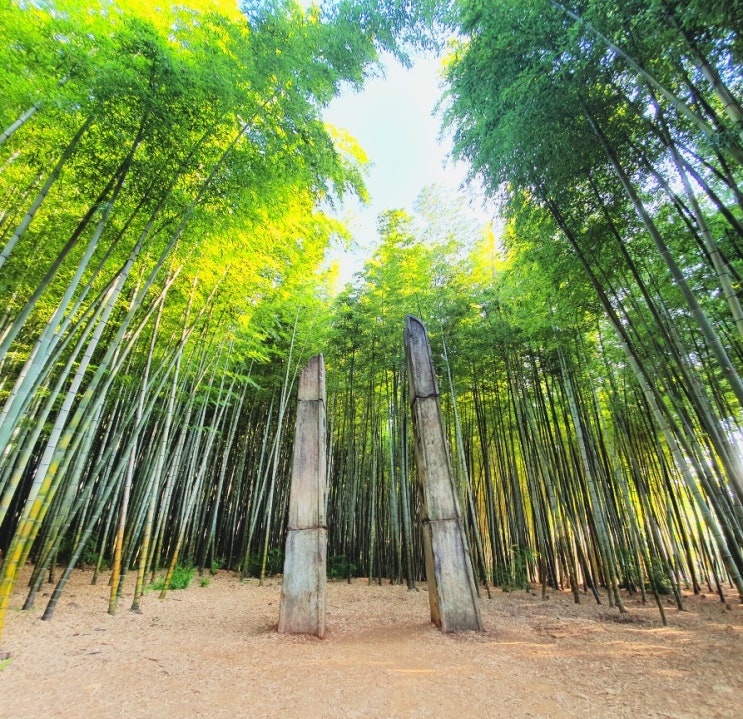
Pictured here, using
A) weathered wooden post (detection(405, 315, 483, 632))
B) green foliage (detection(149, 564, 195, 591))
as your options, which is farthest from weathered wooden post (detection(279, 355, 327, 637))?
green foliage (detection(149, 564, 195, 591))

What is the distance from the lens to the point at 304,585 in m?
2.66

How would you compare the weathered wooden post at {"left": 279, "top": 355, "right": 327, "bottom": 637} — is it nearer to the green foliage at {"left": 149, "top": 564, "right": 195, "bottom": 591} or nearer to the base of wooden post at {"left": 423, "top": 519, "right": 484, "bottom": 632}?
the base of wooden post at {"left": 423, "top": 519, "right": 484, "bottom": 632}

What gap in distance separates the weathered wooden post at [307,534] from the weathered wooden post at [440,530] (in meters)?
0.84

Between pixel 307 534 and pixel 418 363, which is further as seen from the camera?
pixel 418 363

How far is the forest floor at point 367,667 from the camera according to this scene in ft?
4.76

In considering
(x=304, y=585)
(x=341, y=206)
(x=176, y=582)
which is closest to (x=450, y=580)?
(x=304, y=585)

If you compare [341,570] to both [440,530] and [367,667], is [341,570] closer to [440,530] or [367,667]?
[440,530]

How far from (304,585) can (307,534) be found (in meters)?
0.35

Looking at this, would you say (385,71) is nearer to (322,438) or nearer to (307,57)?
(307,57)

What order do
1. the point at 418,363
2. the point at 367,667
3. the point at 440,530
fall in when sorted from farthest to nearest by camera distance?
the point at 418,363
the point at 440,530
the point at 367,667

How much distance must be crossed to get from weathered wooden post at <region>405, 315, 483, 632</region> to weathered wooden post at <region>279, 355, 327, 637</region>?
0.84 meters

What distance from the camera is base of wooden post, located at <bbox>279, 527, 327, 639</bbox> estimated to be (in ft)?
8.48

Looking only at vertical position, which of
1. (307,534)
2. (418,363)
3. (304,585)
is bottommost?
(304,585)

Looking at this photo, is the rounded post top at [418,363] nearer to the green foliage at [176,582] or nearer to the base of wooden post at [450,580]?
the base of wooden post at [450,580]
